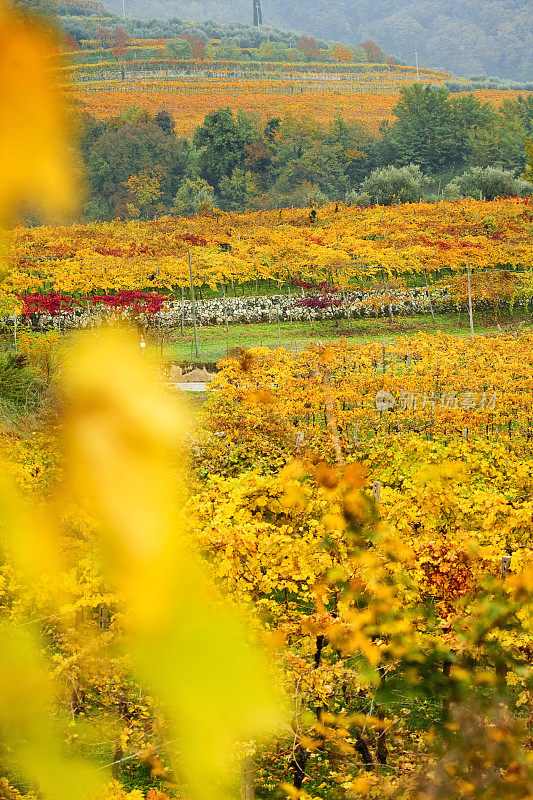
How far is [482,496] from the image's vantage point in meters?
5.13

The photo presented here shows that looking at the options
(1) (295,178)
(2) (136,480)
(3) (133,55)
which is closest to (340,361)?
(2) (136,480)

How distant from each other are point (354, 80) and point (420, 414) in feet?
176

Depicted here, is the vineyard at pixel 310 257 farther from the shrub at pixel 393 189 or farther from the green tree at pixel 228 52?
the green tree at pixel 228 52

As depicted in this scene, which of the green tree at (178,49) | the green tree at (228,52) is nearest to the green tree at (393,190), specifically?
the green tree at (178,49)

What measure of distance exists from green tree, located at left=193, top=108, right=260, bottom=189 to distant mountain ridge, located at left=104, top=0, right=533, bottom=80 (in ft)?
173

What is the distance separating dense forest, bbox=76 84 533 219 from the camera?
34.4 meters

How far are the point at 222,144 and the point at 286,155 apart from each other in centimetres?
287

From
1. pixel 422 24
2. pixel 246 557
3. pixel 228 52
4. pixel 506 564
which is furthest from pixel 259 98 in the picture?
pixel 422 24

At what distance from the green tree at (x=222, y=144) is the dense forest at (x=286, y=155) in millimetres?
44

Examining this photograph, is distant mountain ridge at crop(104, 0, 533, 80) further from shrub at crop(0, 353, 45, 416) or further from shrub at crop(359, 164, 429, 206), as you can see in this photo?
shrub at crop(0, 353, 45, 416)

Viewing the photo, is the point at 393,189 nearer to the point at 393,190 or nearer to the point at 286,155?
the point at 393,190

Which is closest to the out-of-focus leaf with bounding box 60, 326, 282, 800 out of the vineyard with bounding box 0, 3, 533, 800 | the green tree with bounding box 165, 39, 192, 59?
the vineyard with bounding box 0, 3, 533, 800

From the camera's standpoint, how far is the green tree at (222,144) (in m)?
37.0

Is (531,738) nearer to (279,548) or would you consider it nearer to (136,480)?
(136,480)
